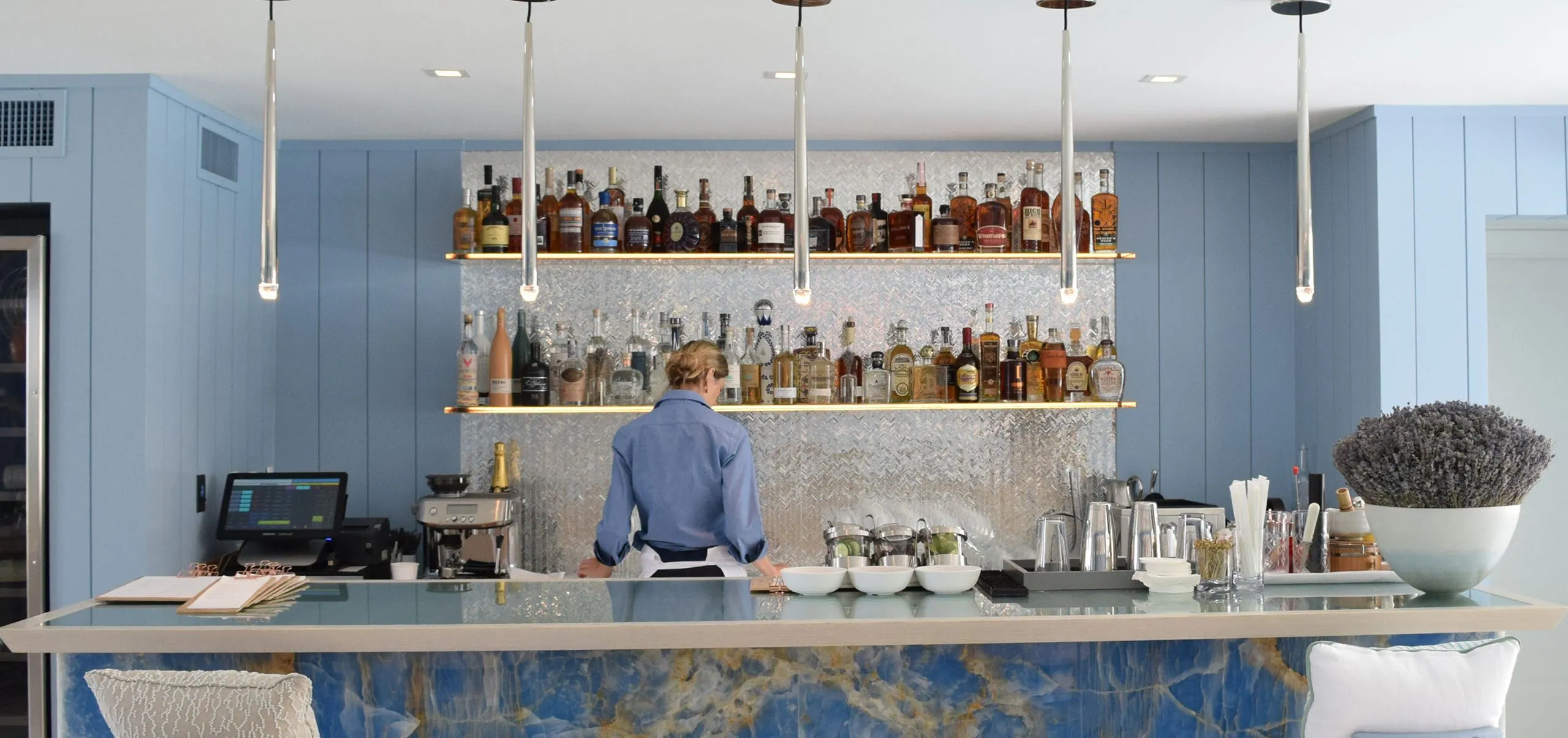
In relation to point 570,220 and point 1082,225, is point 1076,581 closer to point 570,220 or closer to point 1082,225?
point 1082,225

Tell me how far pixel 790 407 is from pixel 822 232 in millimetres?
665

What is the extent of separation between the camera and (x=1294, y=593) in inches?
110

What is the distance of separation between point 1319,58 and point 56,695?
138 inches

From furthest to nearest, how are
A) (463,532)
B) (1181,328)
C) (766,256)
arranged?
(1181,328) < (766,256) < (463,532)

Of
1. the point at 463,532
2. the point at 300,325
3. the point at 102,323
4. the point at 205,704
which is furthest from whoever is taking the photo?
the point at 300,325

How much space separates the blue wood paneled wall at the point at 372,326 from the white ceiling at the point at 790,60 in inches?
9.2

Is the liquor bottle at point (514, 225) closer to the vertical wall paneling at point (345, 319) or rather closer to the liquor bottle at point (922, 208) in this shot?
the vertical wall paneling at point (345, 319)

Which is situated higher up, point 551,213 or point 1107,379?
point 551,213

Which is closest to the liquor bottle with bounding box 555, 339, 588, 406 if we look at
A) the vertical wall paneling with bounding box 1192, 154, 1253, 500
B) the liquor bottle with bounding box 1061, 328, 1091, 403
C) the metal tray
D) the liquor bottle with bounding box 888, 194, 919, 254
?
the liquor bottle with bounding box 888, 194, 919, 254

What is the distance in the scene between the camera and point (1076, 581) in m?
2.82

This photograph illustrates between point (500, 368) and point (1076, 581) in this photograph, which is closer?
point (1076, 581)

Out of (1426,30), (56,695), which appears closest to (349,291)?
(56,695)

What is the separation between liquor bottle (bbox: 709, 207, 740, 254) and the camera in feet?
15.1

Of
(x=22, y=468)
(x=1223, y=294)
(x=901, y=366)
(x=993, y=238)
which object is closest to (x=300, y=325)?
(x=22, y=468)
